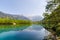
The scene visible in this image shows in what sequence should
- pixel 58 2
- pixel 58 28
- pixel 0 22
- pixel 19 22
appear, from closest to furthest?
pixel 58 28, pixel 58 2, pixel 0 22, pixel 19 22

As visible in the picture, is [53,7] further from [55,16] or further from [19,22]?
[19,22]

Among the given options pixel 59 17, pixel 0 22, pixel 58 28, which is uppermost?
pixel 0 22

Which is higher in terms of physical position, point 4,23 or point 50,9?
point 4,23

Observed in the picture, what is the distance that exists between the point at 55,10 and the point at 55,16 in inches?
24.7

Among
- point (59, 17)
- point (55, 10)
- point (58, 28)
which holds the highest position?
point (55, 10)

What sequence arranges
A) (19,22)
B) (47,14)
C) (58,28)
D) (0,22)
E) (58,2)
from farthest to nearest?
(19,22), (0,22), (47,14), (58,2), (58,28)

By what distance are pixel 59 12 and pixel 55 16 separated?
17.4 inches

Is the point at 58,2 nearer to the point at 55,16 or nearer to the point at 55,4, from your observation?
the point at 55,4

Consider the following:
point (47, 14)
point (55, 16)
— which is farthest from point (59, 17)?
point (47, 14)

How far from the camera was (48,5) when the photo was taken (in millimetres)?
10922

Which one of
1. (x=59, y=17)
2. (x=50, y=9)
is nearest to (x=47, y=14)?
(x=50, y=9)

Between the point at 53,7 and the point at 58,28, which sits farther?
the point at 53,7

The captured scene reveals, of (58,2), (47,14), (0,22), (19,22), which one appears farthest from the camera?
(19,22)

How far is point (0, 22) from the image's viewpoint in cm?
6894
